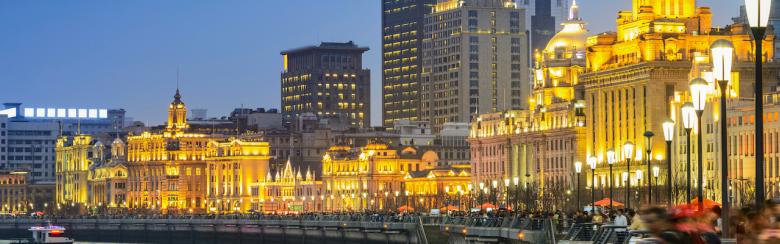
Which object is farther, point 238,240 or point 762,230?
point 238,240

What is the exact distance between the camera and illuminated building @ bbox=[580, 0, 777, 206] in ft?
563

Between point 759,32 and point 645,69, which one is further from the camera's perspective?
point 645,69

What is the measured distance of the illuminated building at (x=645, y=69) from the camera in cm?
17175

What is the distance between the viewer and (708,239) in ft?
75.4

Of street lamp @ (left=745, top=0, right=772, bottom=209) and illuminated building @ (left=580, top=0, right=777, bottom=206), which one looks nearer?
street lamp @ (left=745, top=0, right=772, bottom=209)

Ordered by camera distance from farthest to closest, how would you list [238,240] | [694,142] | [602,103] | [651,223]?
[602,103] < [238,240] < [694,142] < [651,223]

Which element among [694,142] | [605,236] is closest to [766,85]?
[694,142]

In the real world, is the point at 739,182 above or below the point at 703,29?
below

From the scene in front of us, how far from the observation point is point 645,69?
173 m

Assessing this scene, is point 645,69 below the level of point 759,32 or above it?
above

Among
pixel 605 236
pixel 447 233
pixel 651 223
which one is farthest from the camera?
pixel 447 233

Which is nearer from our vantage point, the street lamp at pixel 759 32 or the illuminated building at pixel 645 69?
the street lamp at pixel 759 32

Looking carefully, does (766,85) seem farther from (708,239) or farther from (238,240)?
(708,239)

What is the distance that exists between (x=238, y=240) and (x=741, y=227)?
143 meters
